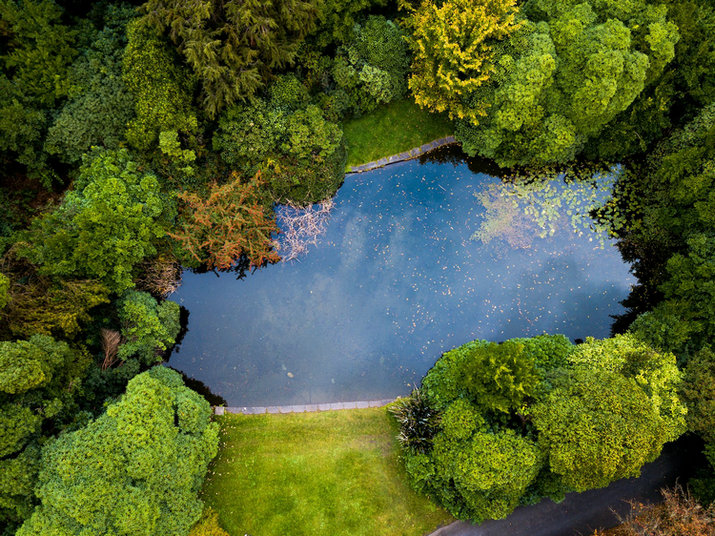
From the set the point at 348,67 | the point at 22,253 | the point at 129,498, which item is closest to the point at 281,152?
the point at 348,67

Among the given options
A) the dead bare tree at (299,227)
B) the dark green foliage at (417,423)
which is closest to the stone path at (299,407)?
the dark green foliage at (417,423)

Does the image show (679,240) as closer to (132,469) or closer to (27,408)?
(132,469)

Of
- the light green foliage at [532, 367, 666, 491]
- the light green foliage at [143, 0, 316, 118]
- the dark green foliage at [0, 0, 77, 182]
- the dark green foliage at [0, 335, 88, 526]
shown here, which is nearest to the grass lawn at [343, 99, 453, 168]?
the light green foliage at [143, 0, 316, 118]

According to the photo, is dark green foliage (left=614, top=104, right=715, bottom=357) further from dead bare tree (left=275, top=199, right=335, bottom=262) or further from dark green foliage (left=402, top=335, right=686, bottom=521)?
dead bare tree (left=275, top=199, right=335, bottom=262)

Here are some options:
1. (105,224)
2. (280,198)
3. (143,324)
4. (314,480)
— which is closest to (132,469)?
(143,324)

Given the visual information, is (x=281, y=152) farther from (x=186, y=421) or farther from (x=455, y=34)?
(x=186, y=421)

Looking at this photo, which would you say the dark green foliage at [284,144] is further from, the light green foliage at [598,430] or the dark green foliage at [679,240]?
the dark green foliage at [679,240]
